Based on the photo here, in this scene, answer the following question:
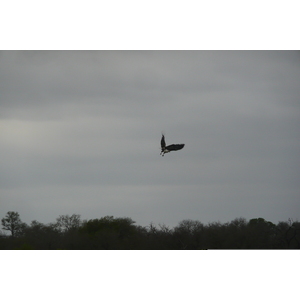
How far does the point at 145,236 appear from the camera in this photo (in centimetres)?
4900

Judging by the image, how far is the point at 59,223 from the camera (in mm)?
54094

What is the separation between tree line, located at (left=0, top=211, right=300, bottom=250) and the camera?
47.4 m

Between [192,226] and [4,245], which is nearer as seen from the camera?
[4,245]

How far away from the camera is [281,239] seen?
1913 inches

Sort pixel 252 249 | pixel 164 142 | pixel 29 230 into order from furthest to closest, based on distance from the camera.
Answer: pixel 29 230 → pixel 252 249 → pixel 164 142

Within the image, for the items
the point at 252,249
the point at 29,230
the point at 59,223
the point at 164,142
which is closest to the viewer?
the point at 164,142

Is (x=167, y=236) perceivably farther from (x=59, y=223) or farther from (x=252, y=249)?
(x=59, y=223)

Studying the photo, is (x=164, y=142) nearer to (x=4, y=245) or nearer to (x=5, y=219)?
(x=4, y=245)

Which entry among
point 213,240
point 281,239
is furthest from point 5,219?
point 281,239

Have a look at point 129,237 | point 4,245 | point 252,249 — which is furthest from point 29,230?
point 252,249

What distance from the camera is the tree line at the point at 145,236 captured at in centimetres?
4738

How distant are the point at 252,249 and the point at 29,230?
14660 mm

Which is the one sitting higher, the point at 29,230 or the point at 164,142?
the point at 164,142

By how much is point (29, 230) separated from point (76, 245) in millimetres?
4756
